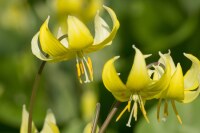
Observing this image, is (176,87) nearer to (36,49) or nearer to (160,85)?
(160,85)

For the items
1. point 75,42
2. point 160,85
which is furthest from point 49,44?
point 160,85

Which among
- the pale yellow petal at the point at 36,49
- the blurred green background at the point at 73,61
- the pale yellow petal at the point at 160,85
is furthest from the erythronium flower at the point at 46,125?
the blurred green background at the point at 73,61

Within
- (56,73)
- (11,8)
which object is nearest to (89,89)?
(56,73)

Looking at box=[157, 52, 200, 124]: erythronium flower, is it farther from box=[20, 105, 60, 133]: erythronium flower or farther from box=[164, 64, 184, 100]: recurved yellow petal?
box=[20, 105, 60, 133]: erythronium flower

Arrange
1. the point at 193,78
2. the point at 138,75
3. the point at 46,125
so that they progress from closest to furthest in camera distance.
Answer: the point at 138,75 → the point at 193,78 → the point at 46,125

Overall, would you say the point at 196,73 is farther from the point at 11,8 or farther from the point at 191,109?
the point at 11,8

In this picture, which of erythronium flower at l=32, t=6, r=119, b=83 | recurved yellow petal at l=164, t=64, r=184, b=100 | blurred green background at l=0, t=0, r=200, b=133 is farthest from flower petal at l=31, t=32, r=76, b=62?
blurred green background at l=0, t=0, r=200, b=133

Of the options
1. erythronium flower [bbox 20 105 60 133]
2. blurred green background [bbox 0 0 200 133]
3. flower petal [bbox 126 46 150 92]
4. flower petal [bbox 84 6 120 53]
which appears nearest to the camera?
flower petal [bbox 126 46 150 92]
